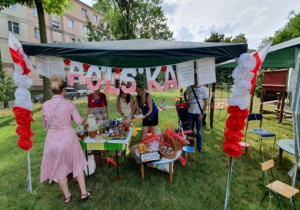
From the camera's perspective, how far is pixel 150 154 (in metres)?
2.77

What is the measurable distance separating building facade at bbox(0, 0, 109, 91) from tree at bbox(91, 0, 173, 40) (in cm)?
326

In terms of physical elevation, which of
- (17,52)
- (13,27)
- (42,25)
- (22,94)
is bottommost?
(22,94)

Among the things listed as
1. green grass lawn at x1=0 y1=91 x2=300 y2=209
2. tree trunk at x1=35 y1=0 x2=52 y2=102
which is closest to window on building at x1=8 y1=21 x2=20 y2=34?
tree trunk at x1=35 y1=0 x2=52 y2=102

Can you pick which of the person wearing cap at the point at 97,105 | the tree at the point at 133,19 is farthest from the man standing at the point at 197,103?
the tree at the point at 133,19

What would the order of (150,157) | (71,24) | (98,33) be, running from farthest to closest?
(71,24) < (98,33) < (150,157)

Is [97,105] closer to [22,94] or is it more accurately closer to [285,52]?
[22,94]

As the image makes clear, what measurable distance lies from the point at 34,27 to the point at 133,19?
1245cm

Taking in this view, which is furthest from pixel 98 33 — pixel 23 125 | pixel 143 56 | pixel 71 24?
pixel 143 56

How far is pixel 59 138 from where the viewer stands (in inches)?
83.6

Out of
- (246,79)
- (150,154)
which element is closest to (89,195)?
(150,154)

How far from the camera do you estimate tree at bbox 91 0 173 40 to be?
1441cm

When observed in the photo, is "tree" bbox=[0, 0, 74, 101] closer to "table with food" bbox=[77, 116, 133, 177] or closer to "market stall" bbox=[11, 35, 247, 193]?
"market stall" bbox=[11, 35, 247, 193]

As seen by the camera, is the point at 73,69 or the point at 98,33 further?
the point at 98,33

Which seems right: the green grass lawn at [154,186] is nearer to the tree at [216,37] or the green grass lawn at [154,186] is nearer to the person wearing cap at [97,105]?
the person wearing cap at [97,105]
